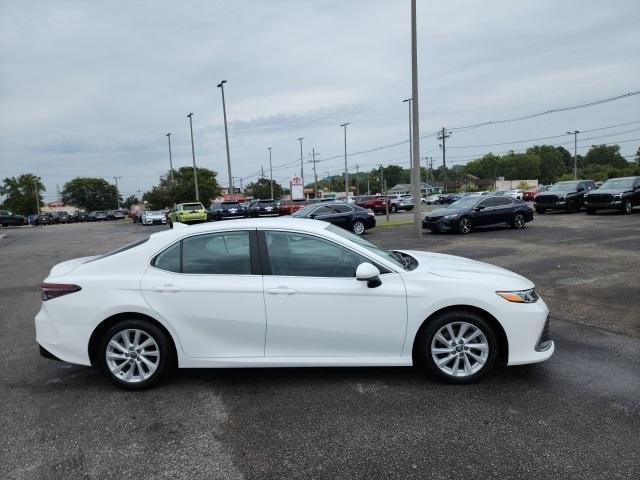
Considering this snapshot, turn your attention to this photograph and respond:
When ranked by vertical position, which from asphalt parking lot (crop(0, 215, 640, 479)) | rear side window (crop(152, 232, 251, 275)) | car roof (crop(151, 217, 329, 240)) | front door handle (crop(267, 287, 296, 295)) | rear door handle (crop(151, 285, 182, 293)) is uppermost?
car roof (crop(151, 217, 329, 240))

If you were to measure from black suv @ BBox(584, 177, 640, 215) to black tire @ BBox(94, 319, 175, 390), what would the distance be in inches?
942

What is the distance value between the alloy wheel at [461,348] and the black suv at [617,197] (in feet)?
73.5

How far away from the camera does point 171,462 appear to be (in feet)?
10.3

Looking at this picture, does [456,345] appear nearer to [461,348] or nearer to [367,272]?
[461,348]

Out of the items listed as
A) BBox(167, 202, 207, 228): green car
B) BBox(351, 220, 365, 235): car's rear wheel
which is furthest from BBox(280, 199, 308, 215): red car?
BBox(351, 220, 365, 235): car's rear wheel

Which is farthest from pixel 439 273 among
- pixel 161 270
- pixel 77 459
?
pixel 77 459

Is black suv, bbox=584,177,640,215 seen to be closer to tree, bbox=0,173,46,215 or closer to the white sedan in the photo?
the white sedan

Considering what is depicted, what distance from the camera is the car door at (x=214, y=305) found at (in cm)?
414

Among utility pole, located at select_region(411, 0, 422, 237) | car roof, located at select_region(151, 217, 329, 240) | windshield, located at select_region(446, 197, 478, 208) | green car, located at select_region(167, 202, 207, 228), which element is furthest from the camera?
green car, located at select_region(167, 202, 207, 228)

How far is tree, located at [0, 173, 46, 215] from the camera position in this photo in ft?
352

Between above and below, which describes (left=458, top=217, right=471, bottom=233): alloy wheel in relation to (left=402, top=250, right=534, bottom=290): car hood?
below

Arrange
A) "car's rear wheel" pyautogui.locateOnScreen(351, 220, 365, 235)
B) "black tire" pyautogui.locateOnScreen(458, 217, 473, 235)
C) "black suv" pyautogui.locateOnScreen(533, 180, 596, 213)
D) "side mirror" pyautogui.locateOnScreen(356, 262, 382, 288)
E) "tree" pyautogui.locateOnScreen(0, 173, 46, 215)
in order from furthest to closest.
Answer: "tree" pyautogui.locateOnScreen(0, 173, 46, 215)
"black suv" pyautogui.locateOnScreen(533, 180, 596, 213)
"car's rear wheel" pyautogui.locateOnScreen(351, 220, 365, 235)
"black tire" pyautogui.locateOnScreen(458, 217, 473, 235)
"side mirror" pyautogui.locateOnScreen(356, 262, 382, 288)

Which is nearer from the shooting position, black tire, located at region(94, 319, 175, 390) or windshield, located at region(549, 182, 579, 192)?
Result: black tire, located at region(94, 319, 175, 390)

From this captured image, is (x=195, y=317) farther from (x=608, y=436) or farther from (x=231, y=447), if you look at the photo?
(x=608, y=436)
